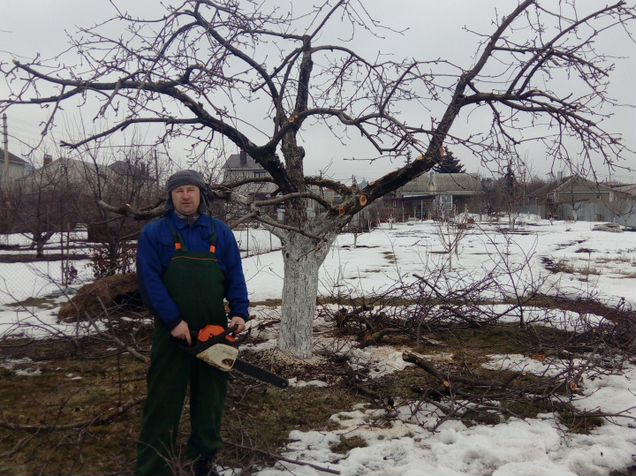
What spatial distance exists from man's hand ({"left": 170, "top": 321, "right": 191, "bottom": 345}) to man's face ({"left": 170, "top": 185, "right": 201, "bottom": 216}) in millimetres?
659

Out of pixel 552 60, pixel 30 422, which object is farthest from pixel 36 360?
pixel 552 60

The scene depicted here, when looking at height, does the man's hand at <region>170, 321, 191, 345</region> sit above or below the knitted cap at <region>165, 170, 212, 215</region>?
below

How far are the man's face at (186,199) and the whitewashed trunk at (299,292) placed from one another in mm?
2230

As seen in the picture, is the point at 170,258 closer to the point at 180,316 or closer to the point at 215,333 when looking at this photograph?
the point at 180,316

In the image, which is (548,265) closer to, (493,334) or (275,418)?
(493,334)

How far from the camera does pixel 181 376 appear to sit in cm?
278

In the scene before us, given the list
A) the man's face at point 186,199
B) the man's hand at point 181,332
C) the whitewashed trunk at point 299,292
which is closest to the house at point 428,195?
the whitewashed trunk at point 299,292

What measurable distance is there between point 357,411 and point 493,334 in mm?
3243

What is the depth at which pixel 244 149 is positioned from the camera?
193 inches

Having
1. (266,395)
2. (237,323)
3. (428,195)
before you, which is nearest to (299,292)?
(266,395)

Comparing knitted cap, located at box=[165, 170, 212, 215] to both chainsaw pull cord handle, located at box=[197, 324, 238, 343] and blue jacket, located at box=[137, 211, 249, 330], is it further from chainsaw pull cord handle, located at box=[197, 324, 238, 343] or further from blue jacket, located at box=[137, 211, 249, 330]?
chainsaw pull cord handle, located at box=[197, 324, 238, 343]

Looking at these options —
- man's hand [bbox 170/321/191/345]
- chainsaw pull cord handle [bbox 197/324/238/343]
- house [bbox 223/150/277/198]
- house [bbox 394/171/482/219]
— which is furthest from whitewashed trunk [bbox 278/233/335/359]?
house [bbox 394/171/482/219]

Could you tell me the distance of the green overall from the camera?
273 cm

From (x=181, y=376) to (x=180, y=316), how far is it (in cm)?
37
